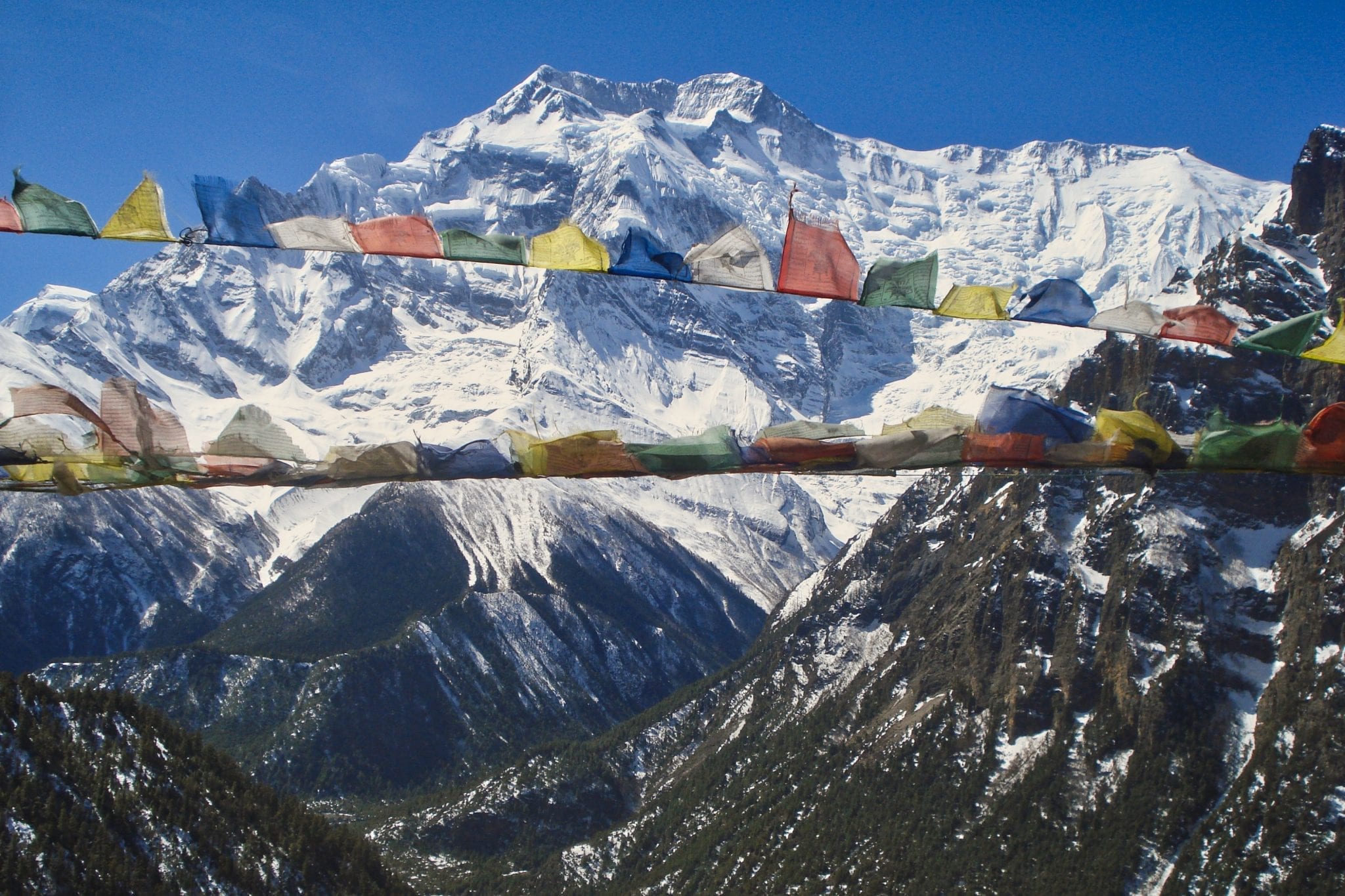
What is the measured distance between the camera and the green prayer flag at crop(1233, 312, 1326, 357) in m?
22.5

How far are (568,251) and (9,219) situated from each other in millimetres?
10028

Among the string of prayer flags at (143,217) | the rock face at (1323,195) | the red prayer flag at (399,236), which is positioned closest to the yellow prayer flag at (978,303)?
the red prayer flag at (399,236)

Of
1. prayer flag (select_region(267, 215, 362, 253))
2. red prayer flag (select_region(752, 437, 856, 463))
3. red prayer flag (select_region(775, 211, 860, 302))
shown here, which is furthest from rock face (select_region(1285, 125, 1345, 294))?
prayer flag (select_region(267, 215, 362, 253))

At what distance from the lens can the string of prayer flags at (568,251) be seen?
2359 cm

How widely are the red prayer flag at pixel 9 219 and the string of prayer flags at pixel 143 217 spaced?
1.35m

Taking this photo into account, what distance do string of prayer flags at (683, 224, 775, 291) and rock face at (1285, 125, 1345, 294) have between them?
13032 centimetres

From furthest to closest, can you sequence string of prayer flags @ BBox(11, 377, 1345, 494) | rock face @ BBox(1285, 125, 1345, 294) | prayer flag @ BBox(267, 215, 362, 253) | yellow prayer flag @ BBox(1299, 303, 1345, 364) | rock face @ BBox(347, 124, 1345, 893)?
rock face @ BBox(1285, 125, 1345, 294) → rock face @ BBox(347, 124, 1345, 893) → prayer flag @ BBox(267, 215, 362, 253) → yellow prayer flag @ BBox(1299, 303, 1345, 364) → string of prayer flags @ BBox(11, 377, 1345, 494)

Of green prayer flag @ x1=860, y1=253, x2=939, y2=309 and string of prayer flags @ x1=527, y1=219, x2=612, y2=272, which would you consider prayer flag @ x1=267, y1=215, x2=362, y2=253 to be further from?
green prayer flag @ x1=860, y1=253, x2=939, y2=309

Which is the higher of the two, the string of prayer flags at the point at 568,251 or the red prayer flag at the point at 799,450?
the string of prayer flags at the point at 568,251

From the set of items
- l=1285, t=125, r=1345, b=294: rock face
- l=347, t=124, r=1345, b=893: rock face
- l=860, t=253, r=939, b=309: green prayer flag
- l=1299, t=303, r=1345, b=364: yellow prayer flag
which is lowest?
l=347, t=124, r=1345, b=893: rock face

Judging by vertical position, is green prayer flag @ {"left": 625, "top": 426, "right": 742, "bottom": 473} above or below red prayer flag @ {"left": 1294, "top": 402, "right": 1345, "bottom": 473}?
below

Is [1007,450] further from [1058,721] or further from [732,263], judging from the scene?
[1058,721]

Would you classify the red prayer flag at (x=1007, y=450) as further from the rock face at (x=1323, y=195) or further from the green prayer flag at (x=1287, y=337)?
the rock face at (x=1323, y=195)

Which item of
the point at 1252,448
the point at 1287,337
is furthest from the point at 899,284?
the point at 1287,337
